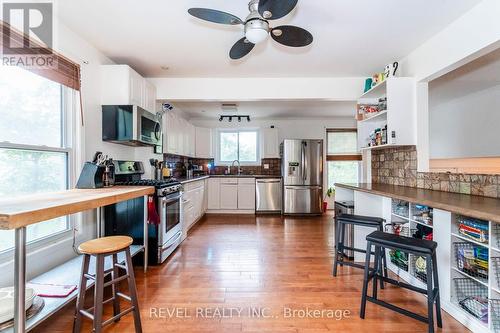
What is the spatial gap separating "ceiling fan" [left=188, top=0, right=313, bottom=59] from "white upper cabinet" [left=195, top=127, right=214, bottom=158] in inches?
156

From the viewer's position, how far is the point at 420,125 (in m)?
2.62

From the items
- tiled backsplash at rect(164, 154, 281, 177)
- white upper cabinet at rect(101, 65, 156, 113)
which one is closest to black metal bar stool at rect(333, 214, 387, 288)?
white upper cabinet at rect(101, 65, 156, 113)

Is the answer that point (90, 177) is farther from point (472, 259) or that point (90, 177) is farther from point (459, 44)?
point (459, 44)

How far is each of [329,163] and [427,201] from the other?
439 centimetres

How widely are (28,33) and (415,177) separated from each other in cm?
372

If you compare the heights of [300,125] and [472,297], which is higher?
[300,125]

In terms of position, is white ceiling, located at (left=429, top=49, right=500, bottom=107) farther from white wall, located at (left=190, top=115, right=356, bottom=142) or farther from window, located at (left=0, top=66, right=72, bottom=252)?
window, located at (left=0, top=66, right=72, bottom=252)

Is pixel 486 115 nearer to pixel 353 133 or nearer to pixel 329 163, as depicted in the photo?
pixel 353 133

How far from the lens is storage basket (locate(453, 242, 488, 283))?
1.59 metres

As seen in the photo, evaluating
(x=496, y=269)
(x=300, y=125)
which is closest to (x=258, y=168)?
(x=300, y=125)

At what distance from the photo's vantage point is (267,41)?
243 centimetres

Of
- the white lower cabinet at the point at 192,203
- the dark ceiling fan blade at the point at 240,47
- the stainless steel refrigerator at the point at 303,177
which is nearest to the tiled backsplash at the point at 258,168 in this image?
the stainless steel refrigerator at the point at 303,177

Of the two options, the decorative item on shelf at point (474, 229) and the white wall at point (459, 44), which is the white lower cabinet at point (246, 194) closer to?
the white wall at point (459, 44)

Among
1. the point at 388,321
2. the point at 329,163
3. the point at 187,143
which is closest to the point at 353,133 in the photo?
the point at 329,163
